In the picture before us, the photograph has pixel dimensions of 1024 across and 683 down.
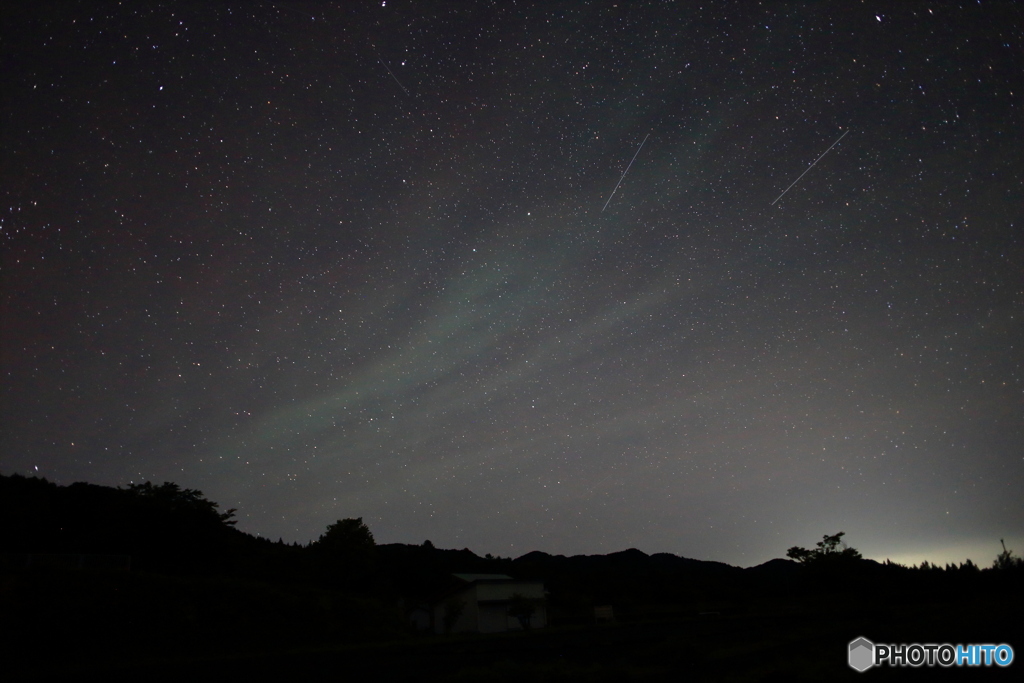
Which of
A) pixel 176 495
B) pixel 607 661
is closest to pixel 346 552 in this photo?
pixel 176 495

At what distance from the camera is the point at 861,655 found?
12594mm

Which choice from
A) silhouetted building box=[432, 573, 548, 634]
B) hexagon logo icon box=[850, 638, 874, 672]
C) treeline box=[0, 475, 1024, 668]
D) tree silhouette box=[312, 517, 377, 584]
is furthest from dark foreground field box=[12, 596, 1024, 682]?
tree silhouette box=[312, 517, 377, 584]

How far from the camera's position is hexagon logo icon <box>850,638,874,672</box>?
11.4 meters

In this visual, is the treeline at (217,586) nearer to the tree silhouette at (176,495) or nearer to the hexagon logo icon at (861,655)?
the tree silhouette at (176,495)

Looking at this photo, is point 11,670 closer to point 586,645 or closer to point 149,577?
point 149,577

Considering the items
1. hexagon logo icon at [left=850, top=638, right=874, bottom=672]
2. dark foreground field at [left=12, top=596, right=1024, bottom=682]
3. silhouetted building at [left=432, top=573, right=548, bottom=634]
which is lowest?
silhouetted building at [left=432, top=573, right=548, bottom=634]

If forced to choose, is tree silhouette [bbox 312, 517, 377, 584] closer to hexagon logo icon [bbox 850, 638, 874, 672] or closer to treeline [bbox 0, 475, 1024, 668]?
treeline [bbox 0, 475, 1024, 668]

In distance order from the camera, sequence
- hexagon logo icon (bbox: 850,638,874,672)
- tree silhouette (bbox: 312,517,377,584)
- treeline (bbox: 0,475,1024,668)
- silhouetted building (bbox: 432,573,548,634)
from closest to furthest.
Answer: hexagon logo icon (bbox: 850,638,874,672) < treeline (bbox: 0,475,1024,668) < silhouetted building (bbox: 432,573,548,634) < tree silhouette (bbox: 312,517,377,584)

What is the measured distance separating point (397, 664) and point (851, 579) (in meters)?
44.0

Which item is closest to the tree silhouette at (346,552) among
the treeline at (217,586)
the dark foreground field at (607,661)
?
the treeline at (217,586)

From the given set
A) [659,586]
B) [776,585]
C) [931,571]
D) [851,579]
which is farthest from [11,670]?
[776,585]

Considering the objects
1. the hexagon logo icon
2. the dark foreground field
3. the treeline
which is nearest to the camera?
the hexagon logo icon

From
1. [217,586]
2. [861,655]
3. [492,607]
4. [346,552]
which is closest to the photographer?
[861,655]

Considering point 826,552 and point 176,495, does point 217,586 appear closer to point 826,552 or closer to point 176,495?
point 176,495
